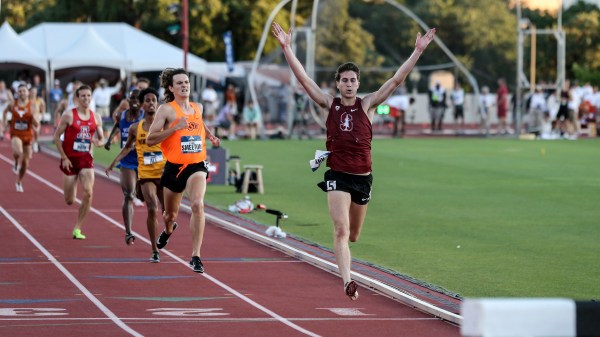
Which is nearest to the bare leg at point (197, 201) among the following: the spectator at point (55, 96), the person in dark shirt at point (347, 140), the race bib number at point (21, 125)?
the person in dark shirt at point (347, 140)

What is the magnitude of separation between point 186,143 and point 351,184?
104 inches

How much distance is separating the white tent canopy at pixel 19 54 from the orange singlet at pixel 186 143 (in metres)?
43.3

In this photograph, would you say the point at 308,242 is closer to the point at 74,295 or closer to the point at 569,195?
the point at 74,295

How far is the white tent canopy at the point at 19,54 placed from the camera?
56.9 m

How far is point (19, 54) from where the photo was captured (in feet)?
188

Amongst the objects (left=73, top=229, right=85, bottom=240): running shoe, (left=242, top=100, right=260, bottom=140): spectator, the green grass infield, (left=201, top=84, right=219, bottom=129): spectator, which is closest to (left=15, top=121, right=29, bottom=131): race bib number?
the green grass infield

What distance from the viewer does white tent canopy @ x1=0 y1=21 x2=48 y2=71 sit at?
5694cm

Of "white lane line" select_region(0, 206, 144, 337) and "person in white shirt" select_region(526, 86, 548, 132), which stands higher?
"person in white shirt" select_region(526, 86, 548, 132)

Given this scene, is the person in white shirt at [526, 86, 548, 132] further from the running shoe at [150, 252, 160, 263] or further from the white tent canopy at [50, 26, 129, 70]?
the running shoe at [150, 252, 160, 263]

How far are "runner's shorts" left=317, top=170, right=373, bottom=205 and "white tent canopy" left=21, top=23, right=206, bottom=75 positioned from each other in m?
45.0

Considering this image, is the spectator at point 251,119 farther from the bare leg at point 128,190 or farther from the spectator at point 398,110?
the bare leg at point 128,190

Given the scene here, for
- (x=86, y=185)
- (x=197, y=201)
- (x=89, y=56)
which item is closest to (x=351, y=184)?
(x=197, y=201)

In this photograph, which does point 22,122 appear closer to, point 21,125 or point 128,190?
point 21,125

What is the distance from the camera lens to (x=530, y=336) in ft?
19.4
